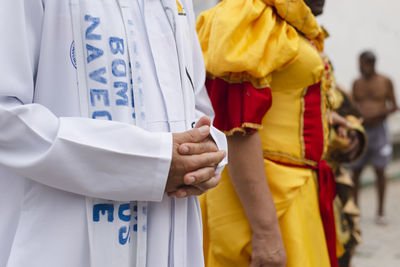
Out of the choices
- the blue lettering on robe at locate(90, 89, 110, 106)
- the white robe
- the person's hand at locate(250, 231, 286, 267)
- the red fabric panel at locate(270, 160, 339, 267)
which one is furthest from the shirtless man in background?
the blue lettering on robe at locate(90, 89, 110, 106)

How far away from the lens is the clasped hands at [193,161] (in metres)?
1.14

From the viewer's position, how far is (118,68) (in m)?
1.14

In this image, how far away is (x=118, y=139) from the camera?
1.07 m

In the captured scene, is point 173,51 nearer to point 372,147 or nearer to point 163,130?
point 163,130

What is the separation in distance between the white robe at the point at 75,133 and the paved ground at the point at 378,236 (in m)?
3.78

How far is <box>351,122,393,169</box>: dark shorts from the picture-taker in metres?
6.54

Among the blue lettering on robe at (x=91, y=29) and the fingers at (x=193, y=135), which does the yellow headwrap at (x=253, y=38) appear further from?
the blue lettering on robe at (x=91, y=29)

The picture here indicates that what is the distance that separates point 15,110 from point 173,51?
449 millimetres

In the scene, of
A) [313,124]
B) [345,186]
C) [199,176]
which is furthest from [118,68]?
[345,186]

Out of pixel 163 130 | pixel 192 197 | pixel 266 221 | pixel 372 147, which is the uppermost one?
pixel 163 130

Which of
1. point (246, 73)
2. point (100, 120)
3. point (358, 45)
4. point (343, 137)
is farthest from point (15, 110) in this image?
point (358, 45)

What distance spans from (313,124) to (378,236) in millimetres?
3952

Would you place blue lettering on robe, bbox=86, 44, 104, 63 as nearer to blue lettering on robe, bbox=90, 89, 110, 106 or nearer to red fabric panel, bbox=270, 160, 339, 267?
blue lettering on robe, bbox=90, 89, 110, 106

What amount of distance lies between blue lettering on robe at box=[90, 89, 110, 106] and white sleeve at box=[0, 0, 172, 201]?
7cm
